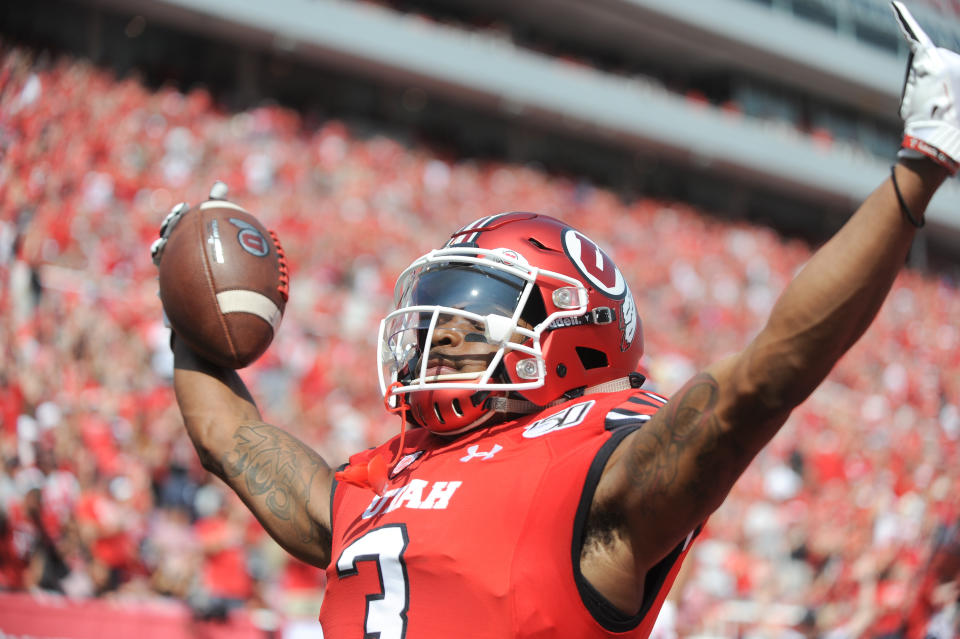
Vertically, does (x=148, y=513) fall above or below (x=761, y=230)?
above

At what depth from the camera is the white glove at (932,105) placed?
1.20m

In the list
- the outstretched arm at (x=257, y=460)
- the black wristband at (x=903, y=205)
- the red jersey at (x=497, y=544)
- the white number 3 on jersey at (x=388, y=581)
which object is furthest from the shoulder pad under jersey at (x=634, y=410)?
the outstretched arm at (x=257, y=460)

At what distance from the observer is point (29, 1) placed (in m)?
10.6

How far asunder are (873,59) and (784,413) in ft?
61.2

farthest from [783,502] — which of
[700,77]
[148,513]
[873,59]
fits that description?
[873,59]

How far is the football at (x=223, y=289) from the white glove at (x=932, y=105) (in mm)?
1477

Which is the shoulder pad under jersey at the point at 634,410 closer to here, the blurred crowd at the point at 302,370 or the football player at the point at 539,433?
the football player at the point at 539,433

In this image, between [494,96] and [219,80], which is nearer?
[219,80]

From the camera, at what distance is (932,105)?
3.98 feet

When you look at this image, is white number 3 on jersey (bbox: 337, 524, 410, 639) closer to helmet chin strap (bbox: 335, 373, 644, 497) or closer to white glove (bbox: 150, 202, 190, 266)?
helmet chin strap (bbox: 335, 373, 644, 497)

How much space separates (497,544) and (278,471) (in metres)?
0.73

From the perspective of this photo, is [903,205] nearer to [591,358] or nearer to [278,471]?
[591,358]

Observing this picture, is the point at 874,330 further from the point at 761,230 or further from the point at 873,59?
the point at 873,59

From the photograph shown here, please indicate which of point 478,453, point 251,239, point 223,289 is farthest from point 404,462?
point 251,239
